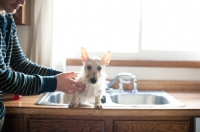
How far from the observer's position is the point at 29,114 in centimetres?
135

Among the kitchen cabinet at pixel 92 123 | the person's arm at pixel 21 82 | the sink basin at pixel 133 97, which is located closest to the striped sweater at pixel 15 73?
the person's arm at pixel 21 82

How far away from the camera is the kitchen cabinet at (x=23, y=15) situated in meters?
1.71

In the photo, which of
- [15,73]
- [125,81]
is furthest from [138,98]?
[15,73]

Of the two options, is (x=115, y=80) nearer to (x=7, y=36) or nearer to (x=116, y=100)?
(x=116, y=100)

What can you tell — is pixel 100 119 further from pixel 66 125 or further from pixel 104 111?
pixel 66 125

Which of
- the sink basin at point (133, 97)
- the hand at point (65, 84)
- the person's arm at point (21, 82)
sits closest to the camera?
the person's arm at point (21, 82)

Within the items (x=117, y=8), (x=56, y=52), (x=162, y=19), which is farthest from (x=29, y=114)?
(x=162, y=19)

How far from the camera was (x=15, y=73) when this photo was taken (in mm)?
1032

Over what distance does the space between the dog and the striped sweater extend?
204 mm

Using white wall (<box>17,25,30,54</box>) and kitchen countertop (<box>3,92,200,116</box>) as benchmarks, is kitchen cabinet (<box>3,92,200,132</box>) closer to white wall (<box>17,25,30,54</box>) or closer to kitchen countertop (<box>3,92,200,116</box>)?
kitchen countertop (<box>3,92,200,116</box>)

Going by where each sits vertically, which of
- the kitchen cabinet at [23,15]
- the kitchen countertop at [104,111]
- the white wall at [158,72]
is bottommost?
the kitchen countertop at [104,111]

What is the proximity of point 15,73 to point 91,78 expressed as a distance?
1.37ft

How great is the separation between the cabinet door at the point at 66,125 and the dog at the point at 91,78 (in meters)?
0.11

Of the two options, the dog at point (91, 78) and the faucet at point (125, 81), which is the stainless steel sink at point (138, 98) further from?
the dog at point (91, 78)
